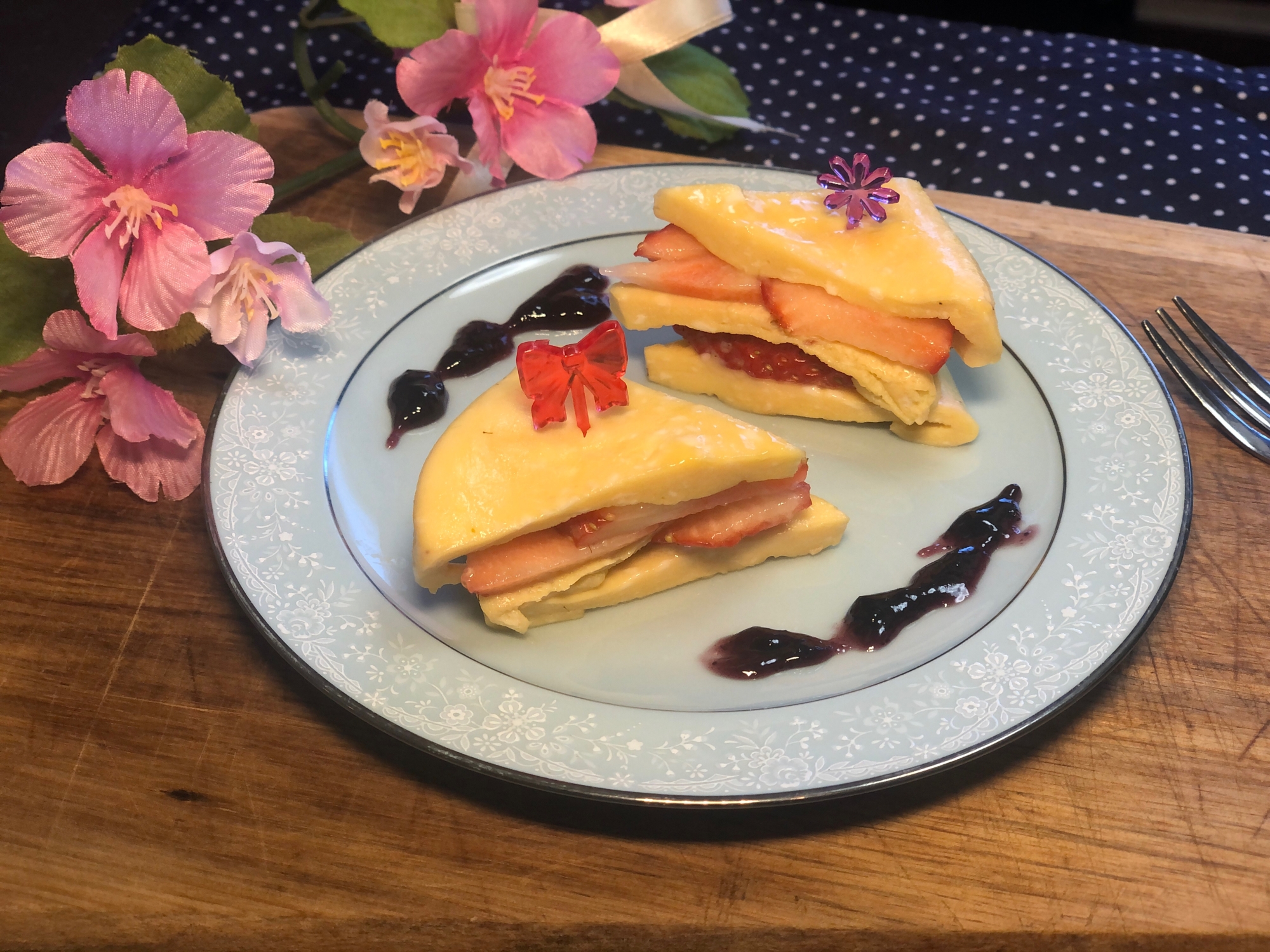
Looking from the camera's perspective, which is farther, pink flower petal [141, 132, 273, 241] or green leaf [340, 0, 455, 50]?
green leaf [340, 0, 455, 50]

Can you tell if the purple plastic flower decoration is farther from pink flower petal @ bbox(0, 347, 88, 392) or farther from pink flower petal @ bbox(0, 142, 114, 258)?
pink flower petal @ bbox(0, 347, 88, 392)

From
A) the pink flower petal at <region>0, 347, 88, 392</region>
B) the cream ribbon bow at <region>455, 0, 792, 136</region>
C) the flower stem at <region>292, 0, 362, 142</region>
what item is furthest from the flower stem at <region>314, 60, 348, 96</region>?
the pink flower petal at <region>0, 347, 88, 392</region>

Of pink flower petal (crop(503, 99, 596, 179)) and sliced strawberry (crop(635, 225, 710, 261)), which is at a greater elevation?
pink flower petal (crop(503, 99, 596, 179))

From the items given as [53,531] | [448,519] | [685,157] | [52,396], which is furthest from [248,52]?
[448,519]

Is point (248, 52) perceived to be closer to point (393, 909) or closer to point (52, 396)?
point (52, 396)

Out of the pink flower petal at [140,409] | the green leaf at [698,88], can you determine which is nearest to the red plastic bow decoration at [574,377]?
the pink flower petal at [140,409]

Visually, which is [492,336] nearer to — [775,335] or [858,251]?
[775,335]

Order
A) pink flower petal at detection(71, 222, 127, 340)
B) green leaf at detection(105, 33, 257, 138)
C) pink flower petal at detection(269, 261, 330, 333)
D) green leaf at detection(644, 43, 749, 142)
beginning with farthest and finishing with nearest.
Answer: green leaf at detection(644, 43, 749, 142) < pink flower petal at detection(269, 261, 330, 333) < green leaf at detection(105, 33, 257, 138) < pink flower petal at detection(71, 222, 127, 340)
